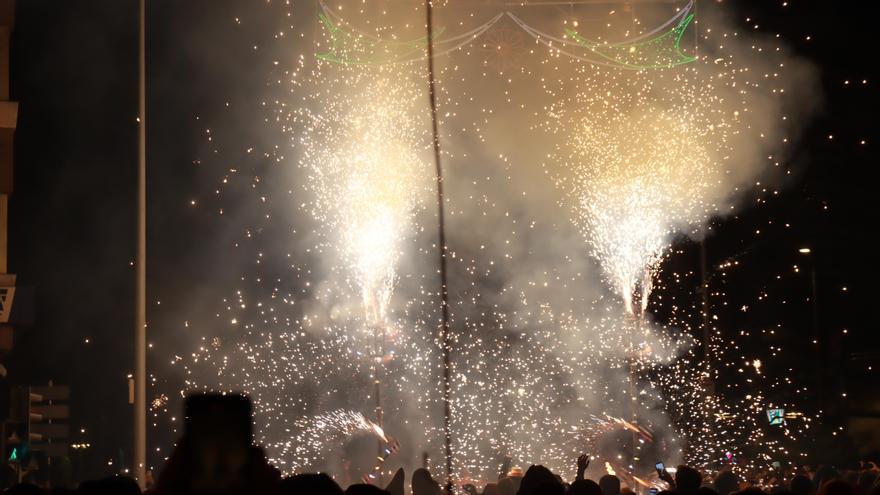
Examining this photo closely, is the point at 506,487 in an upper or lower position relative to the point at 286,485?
lower

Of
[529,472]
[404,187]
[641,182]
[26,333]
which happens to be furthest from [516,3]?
[26,333]

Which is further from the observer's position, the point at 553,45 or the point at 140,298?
the point at 553,45

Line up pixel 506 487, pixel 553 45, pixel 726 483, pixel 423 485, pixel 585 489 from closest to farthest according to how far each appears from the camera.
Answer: pixel 585 489 < pixel 423 485 < pixel 506 487 < pixel 726 483 < pixel 553 45

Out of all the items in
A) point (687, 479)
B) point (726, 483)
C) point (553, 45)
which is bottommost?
point (726, 483)

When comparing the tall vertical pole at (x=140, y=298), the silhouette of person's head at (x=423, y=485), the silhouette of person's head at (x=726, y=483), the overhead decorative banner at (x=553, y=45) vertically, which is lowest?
the silhouette of person's head at (x=726, y=483)

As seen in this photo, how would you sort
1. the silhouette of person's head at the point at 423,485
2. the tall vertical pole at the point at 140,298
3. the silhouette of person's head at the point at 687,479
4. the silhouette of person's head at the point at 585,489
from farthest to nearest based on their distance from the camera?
1. the tall vertical pole at the point at 140,298
2. the silhouette of person's head at the point at 423,485
3. the silhouette of person's head at the point at 687,479
4. the silhouette of person's head at the point at 585,489

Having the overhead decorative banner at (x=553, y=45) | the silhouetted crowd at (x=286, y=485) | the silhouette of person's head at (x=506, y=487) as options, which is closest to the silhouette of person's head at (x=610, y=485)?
the silhouetted crowd at (x=286, y=485)

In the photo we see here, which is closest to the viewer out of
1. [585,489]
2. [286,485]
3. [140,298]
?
[286,485]

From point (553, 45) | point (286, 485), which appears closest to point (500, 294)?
point (553, 45)

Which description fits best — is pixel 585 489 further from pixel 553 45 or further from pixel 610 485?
pixel 553 45

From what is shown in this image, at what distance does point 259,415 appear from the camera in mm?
22969

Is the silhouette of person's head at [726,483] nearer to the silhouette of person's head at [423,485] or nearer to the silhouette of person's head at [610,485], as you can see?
the silhouette of person's head at [610,485]

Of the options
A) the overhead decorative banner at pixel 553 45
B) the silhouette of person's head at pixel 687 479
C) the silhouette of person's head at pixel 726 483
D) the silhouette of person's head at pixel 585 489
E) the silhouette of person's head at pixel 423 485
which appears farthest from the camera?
the overhead decorative banner at pixel 553 45

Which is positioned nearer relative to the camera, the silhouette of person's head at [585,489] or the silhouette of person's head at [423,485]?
the silhouette of person's head at [585,489]
